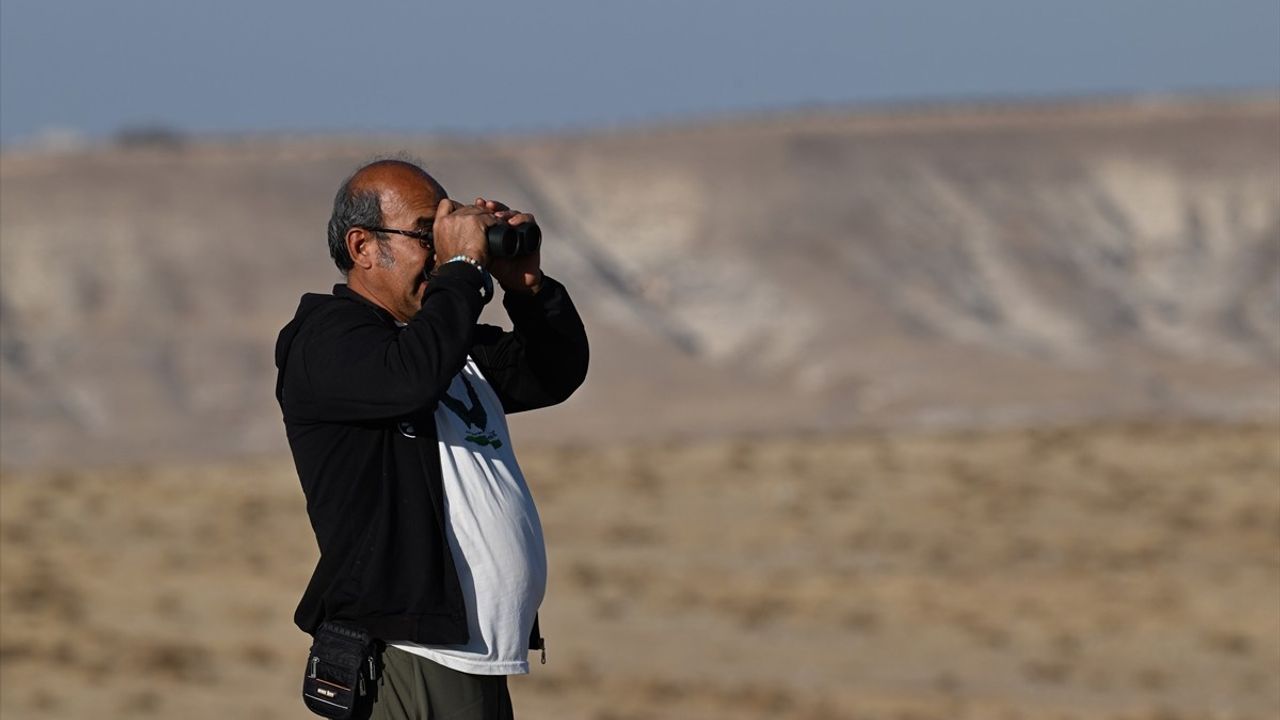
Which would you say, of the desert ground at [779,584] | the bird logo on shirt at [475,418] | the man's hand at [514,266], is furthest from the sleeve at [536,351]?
the desert ground at [779,584]

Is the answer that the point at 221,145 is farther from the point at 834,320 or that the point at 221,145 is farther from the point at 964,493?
the point at 964,493

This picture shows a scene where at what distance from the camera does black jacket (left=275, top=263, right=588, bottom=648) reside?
379 cm

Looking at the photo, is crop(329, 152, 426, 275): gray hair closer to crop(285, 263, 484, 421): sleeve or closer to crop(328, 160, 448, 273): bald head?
crop(328, 160, 448, 273): bald head

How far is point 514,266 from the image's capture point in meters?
4.10

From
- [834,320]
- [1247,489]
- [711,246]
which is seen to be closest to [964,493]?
[1247,489]

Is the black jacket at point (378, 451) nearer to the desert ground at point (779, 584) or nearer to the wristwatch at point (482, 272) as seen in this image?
the wristwatch at point (482, 272)

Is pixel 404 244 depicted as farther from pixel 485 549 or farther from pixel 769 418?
pixel 769 418

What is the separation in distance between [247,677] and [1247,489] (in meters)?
20.5

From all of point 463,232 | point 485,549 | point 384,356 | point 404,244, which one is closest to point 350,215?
point 404,244

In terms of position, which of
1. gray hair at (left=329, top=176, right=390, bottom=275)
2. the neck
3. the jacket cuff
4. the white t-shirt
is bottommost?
the white t-shirt

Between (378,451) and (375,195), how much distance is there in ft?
1.72

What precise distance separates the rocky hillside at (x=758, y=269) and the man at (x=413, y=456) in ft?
137

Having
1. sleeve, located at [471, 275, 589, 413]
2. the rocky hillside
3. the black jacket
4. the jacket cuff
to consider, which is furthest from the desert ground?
the rocky hillside

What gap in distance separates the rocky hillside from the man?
4178 cm
